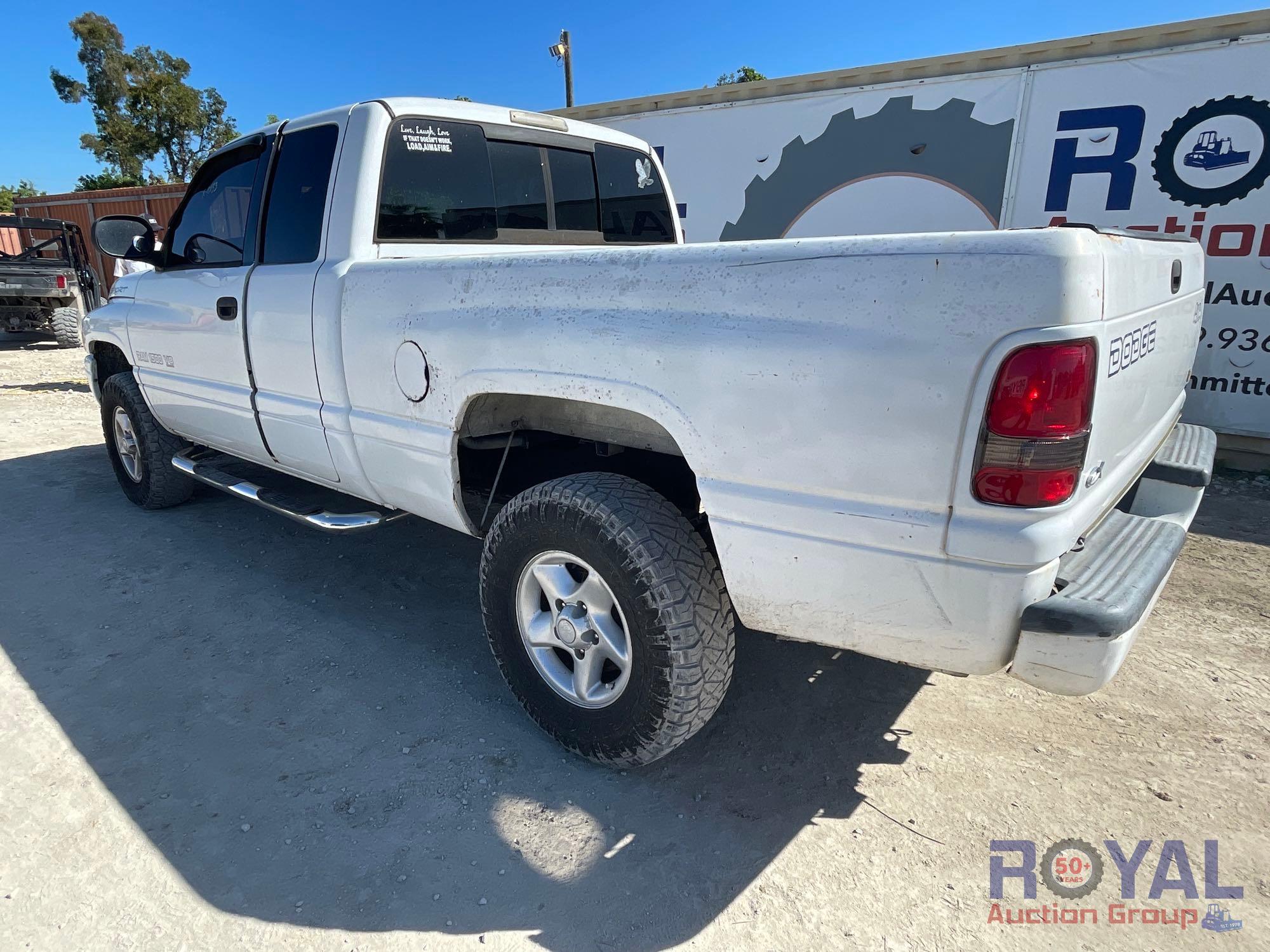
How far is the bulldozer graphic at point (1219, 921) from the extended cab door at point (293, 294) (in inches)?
128

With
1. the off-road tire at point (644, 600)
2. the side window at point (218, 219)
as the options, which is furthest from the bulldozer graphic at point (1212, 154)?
the side window at point (218, 219)

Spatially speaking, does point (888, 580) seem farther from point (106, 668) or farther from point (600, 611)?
point (106, 668)

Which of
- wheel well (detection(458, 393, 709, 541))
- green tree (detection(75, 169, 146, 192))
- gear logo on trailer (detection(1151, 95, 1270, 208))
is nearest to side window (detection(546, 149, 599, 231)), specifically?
wheel well (detection(458, 393, 709, 541))

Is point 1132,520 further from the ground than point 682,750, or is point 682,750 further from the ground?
point 1132,520

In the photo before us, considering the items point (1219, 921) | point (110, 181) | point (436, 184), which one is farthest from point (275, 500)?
point (110, 181)

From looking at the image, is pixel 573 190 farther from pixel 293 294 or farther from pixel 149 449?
pixel 149 449

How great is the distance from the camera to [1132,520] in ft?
7.51

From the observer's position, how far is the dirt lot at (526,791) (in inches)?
76.3

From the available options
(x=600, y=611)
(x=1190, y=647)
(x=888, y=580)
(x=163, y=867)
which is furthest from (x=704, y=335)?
(x=1190, y=647)

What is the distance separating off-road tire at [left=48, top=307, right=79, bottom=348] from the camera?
1227 centimetres

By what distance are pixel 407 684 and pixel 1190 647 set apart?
329 cm

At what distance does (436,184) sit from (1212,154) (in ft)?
19.7

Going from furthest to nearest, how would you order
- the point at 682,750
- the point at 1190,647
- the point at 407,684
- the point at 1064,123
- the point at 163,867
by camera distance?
the point at 1064,123
the point at 1190,647
the point at 407,684
the point at 682,750
the point at 163,867

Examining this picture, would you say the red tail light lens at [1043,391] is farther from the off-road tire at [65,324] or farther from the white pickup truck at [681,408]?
the off-road tire at [65,324]
